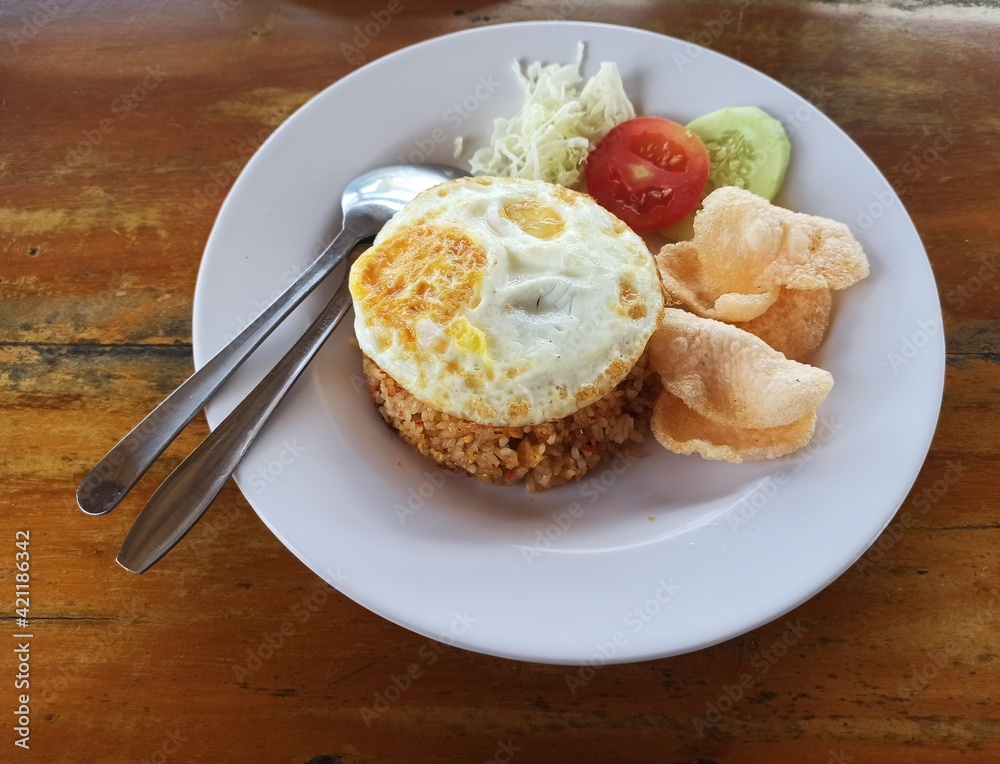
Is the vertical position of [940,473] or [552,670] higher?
[940,473]

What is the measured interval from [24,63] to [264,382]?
2248mm

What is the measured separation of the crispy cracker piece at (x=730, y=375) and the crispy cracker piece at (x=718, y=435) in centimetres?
4

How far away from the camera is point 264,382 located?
6.79 feet

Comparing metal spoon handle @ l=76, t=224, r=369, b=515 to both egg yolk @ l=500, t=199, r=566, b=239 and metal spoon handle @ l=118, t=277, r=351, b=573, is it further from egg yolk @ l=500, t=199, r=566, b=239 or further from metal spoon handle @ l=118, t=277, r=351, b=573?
egg yolk @ l=500, t=199, r=566, b=239

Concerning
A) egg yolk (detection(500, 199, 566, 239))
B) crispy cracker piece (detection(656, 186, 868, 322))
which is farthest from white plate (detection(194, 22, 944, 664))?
egg yolk (detection(500, 199, 566, 239))

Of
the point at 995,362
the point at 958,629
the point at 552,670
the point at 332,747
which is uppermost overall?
the point at 995,362

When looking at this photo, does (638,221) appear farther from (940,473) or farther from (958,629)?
(958,629)

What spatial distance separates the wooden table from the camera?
75.9 inches

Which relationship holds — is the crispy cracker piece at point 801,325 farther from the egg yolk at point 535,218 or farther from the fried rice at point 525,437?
the egg yolk at point 535,218

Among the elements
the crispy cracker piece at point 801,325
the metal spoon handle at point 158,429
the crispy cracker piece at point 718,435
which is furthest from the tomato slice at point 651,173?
the metal spoon handle at point 158,429

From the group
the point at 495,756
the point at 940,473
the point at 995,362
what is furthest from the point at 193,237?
the point at 995,362

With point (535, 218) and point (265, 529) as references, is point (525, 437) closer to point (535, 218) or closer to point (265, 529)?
point (535, 218)

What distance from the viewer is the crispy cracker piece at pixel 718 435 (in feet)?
6.47

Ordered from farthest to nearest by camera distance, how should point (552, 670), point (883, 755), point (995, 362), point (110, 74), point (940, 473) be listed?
1. point (110, 74)
2. point (995, 362)
3. point (940, 473)
4. point (552, 670)
5. point (883, 755)
